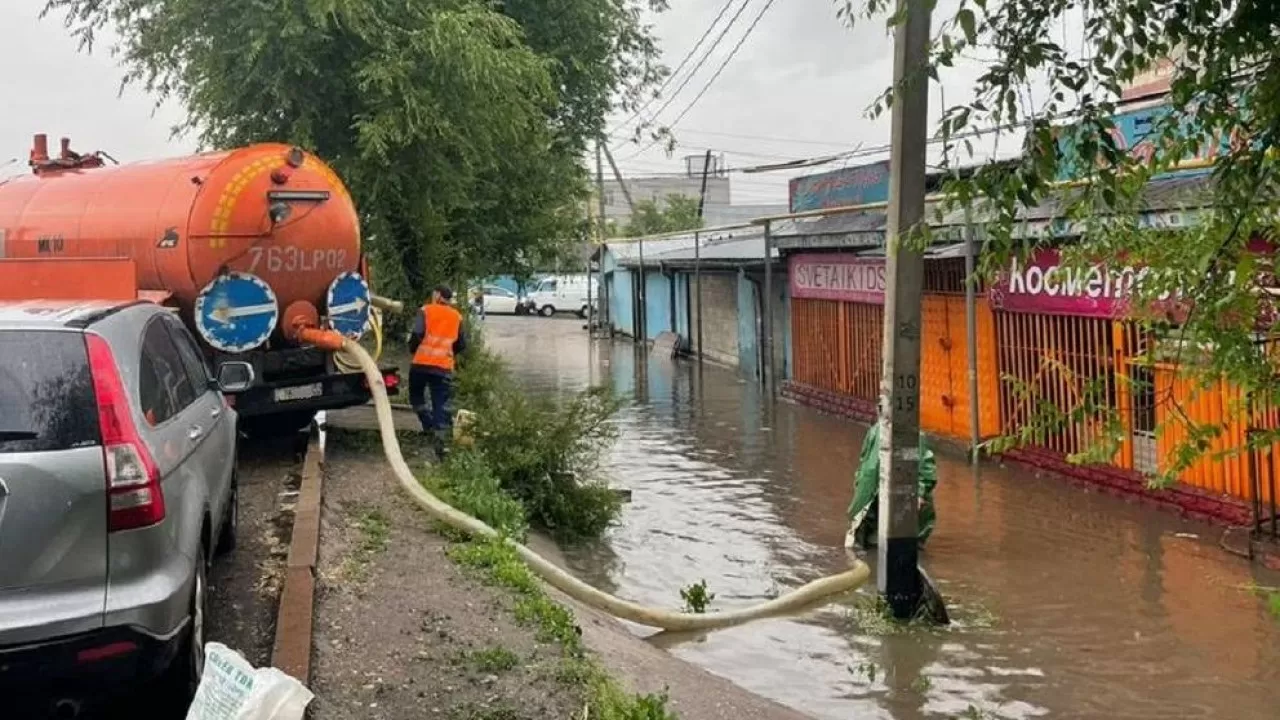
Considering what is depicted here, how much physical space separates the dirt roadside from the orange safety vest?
11.6ft

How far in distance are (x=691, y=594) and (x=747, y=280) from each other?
58.4 feet

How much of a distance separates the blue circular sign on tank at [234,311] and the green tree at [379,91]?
6124mm

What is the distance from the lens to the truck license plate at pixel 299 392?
1031 cm

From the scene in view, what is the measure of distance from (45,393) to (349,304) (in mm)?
6534

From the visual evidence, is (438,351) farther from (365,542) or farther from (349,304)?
(365,542)

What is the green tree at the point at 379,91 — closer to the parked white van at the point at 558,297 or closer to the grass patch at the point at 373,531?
the grass patch at the point at 373,531

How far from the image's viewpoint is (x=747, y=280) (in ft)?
85.1

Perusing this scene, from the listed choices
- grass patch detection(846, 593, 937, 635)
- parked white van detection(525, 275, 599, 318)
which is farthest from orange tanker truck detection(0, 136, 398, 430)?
parked white van detection(525, 275, 599, 318)

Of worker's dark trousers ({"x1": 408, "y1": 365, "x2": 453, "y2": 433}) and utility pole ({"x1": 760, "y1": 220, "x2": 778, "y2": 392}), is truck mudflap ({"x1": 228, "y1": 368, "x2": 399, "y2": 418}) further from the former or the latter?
utility pole ({"x1": 760, "y1": 220, "x2": 778, "y2": 392})

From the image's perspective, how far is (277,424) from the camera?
11477mm

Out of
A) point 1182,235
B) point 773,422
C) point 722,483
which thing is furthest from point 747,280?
point 1182,235

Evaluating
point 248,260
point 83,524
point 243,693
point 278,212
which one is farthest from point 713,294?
point 243,693

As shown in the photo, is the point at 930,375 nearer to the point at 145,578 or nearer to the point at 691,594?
the point at 691,594

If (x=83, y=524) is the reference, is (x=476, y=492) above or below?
below
